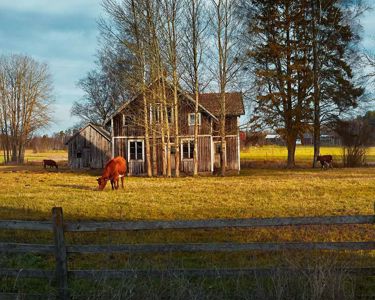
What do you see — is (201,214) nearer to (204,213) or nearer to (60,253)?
(204,213)

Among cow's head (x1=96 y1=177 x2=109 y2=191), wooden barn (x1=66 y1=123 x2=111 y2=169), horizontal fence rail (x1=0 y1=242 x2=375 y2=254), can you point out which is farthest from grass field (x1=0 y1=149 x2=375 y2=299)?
wooden barn (x1=66 y1=123 x2=111 y2=169)

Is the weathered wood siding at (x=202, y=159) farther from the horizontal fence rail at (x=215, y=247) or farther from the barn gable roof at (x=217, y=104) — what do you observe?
the horizontal fence rail at (x=215, y=247)

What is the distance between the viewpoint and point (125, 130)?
34.4 metres

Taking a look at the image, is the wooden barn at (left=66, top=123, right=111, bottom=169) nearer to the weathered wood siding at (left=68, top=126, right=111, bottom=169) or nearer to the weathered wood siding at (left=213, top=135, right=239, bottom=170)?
the weathered wood siding at (left=68, top=126, right=111, bottom=169)

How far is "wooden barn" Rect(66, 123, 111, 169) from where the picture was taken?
47344 mm

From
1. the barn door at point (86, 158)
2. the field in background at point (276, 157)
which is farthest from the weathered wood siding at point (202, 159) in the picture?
the barn door at point (86, 158)

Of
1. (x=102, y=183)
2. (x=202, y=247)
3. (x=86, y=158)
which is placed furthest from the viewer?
(x=86, y=158)

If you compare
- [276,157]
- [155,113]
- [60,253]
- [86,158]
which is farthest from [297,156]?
[60,253]

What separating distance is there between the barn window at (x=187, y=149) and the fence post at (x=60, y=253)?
1137 inches

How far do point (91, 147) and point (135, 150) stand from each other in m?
15.0

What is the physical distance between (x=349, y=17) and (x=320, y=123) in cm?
986

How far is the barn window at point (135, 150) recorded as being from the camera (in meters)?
34.3

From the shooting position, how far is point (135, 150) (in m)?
34.4

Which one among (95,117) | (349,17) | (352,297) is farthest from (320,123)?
(95,117)
